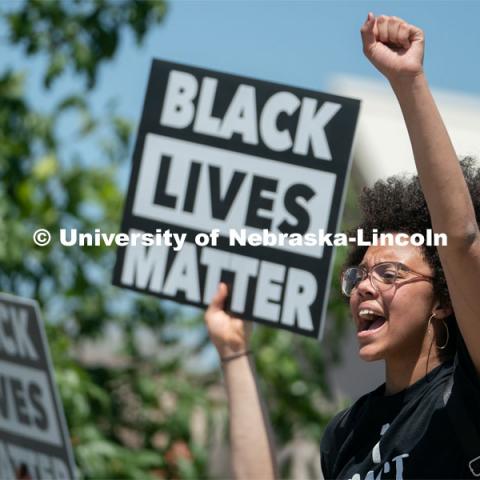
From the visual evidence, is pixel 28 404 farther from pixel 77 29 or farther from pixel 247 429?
pixel 77 29

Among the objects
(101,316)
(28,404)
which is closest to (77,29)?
(101,316)

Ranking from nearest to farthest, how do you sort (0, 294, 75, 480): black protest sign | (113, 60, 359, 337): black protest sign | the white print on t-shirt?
the white print on t-shirt → (113, 60, 359, 337): black protest sign → (0, 294, 75, 480): black protest sign

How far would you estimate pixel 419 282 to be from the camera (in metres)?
2.45

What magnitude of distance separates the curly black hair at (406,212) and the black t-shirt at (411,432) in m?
0.14

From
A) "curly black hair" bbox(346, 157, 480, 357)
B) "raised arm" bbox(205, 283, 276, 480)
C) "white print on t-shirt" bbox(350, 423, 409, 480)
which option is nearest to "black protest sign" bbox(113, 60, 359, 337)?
"raised arm" bbox(205, 283, 276, 480)

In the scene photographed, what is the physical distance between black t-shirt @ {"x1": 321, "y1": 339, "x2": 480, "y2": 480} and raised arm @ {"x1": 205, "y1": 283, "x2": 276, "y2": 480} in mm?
460

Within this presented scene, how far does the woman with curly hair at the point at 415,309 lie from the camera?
2.14 m

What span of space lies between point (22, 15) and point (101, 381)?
2.66m

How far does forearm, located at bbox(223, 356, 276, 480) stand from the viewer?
301 centimetres

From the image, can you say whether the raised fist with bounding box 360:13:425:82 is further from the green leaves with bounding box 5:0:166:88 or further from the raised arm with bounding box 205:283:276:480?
the green leaves with bounding box 5:0:166:88

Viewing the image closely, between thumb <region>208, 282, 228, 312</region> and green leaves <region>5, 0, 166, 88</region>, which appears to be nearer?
→ thumb <region>208, 282, 228, 312</region>

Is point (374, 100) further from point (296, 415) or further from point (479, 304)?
point (479, 304)

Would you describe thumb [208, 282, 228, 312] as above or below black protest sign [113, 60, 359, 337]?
below

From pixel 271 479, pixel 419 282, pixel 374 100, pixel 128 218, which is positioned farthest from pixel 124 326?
pixel 419 282
